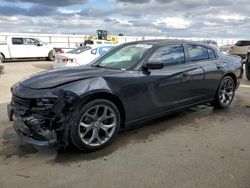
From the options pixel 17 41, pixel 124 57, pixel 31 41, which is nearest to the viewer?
pixel 124 57

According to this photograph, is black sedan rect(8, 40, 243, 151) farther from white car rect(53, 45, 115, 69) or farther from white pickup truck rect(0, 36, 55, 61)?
white pickup truck rect(0, 36, 55, 61)

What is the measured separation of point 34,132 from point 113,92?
1.18 meters

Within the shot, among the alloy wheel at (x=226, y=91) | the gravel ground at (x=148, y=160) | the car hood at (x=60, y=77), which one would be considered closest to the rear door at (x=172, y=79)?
the gravel ground at (x=148, y=160)

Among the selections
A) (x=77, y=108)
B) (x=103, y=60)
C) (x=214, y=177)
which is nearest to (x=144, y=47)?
(x=103, y=60)

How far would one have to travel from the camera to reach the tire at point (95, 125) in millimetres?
4055

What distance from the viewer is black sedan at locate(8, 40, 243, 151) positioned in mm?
3959

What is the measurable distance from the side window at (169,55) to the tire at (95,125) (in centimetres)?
118

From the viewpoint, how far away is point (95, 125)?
431 centimetres

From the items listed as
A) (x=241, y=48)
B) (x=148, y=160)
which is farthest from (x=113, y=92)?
(x=241, y=48)

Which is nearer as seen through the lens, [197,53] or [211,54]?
[197,53]

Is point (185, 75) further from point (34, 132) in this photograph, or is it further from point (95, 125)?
point (34, 132)

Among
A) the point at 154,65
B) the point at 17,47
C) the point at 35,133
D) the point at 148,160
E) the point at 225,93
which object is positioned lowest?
the point at 148,160

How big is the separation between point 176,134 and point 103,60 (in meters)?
1.84

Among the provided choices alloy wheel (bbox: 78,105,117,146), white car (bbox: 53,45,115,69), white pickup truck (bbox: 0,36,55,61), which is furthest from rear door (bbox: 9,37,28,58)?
alloy wheel (bbox: 78,105,117,146)
